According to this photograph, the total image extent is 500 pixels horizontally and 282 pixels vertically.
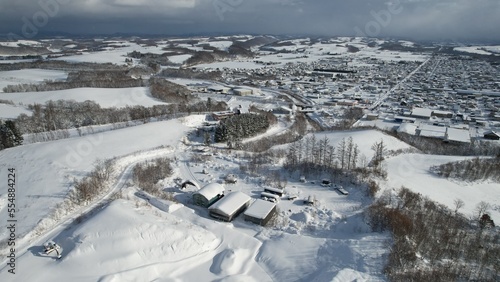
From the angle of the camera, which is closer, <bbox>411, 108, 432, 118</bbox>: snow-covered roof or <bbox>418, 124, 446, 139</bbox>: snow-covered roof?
<bbox>418, 124, 446, 139</bbox>: snow-covered roof

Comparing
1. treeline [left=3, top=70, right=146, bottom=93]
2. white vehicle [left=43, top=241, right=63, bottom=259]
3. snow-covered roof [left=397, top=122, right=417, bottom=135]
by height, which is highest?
treeline [left=3, top=70, right=146, bottom=93]

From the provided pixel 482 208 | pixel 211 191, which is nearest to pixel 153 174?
pixel 211 191

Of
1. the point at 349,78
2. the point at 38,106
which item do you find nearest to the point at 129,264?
the point at 38,106

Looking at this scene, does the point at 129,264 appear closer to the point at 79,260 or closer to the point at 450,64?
the point at 79,260

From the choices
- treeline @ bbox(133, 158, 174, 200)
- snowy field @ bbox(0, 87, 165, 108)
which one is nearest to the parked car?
treeline @ bbox(133, 158, 174, 200)

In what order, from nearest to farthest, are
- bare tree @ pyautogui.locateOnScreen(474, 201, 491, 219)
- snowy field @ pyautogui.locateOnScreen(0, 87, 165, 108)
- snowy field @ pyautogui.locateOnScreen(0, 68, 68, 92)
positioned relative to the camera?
bare tree @ pyautogui.locateOnScreen(474, 201, 491, 219) → snowy field @ pyautogui.locateOnScreen(0, 87, 165, 108) → snowy field @ pyautogui.locateOnScreen(0, 68, 68, 92)

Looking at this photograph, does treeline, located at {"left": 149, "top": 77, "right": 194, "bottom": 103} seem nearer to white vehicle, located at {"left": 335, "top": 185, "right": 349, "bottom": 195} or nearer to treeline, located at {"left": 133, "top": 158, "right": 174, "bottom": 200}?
treeline, located at {"left": 133, "top": 158, "right": 174, "bottom": 200}

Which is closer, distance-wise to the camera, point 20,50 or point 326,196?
point 326,196
